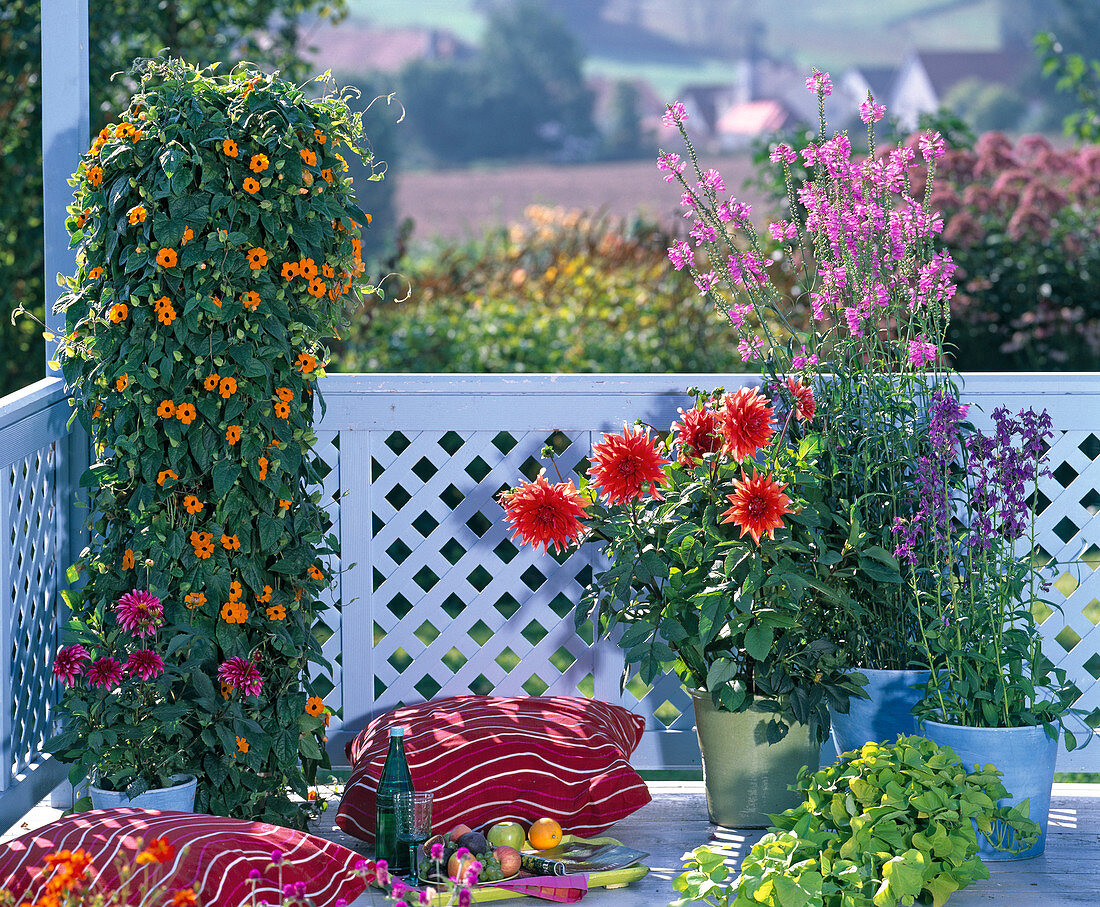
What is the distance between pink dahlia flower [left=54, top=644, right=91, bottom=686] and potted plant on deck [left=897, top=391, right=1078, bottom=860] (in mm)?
1676

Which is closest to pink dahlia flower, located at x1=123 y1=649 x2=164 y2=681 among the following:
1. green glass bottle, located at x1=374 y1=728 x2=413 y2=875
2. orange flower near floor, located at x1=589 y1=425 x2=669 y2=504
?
green glass bottle, located at x1=374 y1=728 x2=413 y2=875

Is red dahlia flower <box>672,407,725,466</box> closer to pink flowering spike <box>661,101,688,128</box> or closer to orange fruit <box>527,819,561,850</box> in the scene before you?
pink flowering spike <box>661,101,688,128</box>

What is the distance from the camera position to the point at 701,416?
277 centimetres

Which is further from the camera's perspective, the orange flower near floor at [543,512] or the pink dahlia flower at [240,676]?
the orange flower near floor at [543,512]

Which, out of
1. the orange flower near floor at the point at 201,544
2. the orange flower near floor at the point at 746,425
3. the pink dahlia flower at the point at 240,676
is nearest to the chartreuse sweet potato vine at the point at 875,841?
the orange flower near floor at the point at 746,425

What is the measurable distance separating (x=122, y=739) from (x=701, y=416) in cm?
141

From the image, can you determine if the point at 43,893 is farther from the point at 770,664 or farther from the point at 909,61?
the point at 909,61

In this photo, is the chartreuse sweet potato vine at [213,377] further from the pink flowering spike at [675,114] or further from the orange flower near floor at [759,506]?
the orange flower near floor at [759,506]

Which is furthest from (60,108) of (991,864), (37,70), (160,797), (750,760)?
(37,70)

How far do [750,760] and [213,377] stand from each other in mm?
1424

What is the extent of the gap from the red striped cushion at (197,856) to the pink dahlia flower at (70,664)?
31 cm

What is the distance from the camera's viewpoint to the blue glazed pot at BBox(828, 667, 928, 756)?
2.66 metres

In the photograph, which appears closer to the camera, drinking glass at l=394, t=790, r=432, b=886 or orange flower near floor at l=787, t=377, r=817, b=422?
drinking glass at l=394, t=790, r=432, b=886

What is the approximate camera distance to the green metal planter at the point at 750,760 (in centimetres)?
271
